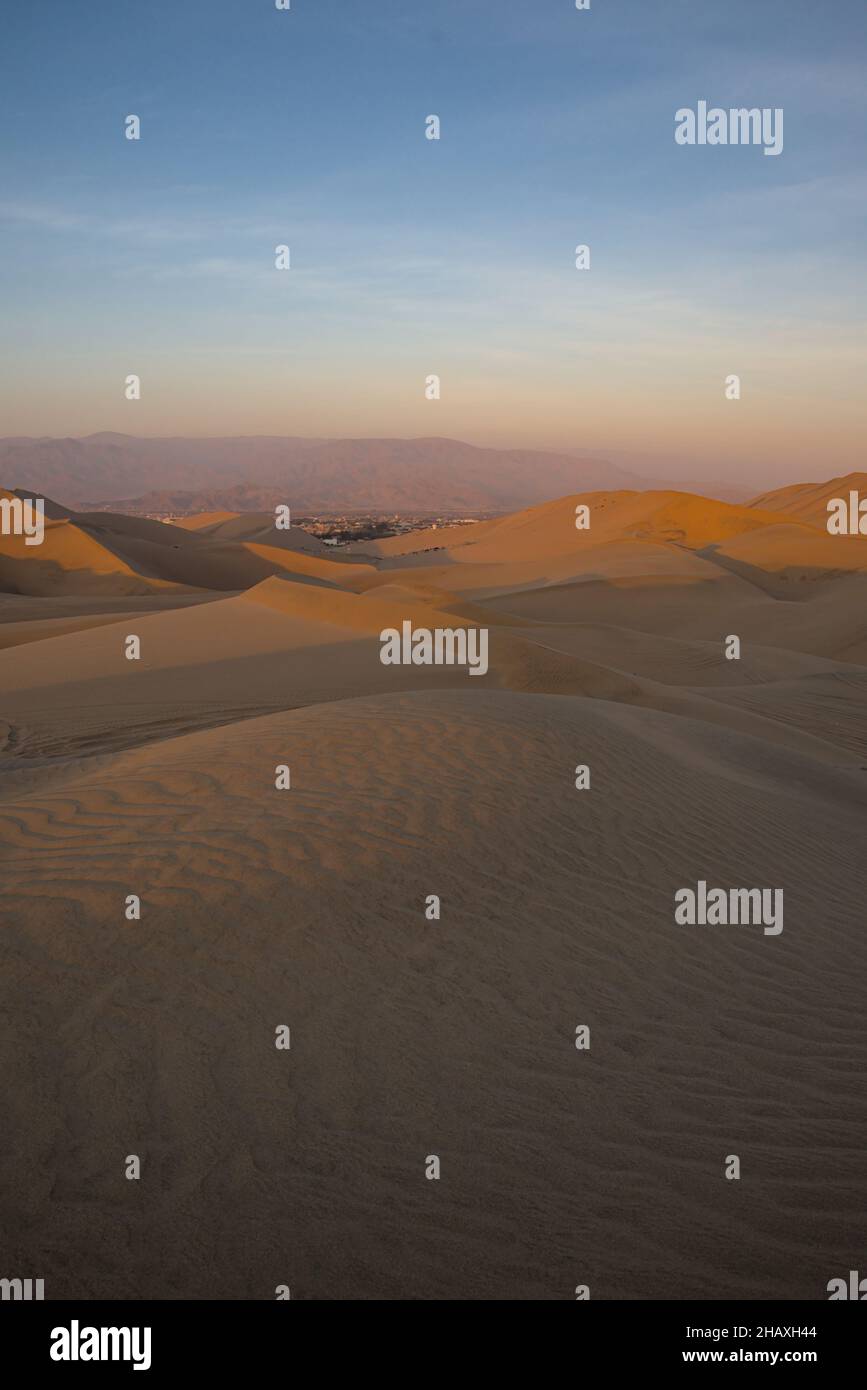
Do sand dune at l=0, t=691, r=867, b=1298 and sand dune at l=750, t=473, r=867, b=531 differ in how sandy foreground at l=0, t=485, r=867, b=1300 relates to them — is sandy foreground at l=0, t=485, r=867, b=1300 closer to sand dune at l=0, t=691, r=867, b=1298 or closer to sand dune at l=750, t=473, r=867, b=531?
sand dune at l=0, t=691, r=867, b=1298

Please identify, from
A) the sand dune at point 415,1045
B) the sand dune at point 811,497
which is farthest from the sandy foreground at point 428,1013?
the sand dune at point 811,497

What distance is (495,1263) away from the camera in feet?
9.96

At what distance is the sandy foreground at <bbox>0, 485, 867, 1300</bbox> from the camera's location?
10.2 ft

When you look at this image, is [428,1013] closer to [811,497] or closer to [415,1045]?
[415,1045]

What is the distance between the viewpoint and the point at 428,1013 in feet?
14.6

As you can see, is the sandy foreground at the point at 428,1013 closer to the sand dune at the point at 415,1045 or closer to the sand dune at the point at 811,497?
the sand dune at the point at 415,1045

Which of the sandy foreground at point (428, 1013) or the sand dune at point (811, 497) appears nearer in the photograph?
the sandy foreground at point (428, 1013)

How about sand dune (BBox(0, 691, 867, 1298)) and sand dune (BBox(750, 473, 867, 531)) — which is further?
sand dune (BBox(750, 473, 867, 531))

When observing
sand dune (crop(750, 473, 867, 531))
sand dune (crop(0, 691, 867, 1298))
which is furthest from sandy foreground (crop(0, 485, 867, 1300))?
sand dune (crop(750, 473, 867, 531))

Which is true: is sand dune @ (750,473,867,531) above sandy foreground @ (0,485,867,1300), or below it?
above

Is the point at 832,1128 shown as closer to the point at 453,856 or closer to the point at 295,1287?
the point at 295,1287

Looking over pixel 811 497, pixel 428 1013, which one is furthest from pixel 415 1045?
pixel 811 497

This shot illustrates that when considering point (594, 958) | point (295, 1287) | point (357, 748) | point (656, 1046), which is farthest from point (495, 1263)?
point (357, 748)

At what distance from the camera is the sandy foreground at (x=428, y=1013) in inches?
122
